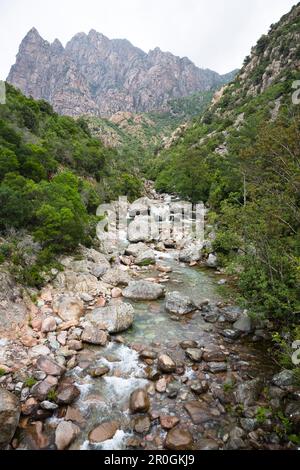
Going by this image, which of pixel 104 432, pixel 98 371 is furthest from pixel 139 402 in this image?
pixel 98 371

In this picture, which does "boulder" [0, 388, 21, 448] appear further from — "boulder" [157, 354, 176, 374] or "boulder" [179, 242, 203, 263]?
"boulder" [179, 242, 203, 263]

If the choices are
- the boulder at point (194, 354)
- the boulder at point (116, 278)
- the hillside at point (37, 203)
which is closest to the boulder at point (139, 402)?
the boulder at point (194, 354)

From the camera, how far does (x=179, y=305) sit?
1416 centimetres

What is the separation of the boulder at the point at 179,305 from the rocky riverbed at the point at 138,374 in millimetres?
52

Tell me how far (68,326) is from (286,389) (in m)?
8.34

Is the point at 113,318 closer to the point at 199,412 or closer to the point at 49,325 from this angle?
the point at 49,325

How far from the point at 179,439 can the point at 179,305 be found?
23.3 ft

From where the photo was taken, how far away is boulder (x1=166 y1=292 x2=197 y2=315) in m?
14.0

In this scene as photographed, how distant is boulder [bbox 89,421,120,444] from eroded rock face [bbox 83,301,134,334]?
434 cm

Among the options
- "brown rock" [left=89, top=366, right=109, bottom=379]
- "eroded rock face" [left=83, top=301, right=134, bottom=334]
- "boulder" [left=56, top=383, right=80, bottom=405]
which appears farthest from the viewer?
"eroded rock face" [left=83, top=301, right=134, bottom=334]

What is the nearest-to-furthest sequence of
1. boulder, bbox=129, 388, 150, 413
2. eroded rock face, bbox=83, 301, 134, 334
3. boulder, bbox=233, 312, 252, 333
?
1. boulder, bbox=129, 388, 150, 413
2. eroded rock face, bbox=83, 301, 134, 334
3. boulder, bbox=233, 312, 252, 333

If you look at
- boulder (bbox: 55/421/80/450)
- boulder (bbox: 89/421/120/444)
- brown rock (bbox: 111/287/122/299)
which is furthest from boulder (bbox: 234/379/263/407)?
brown rock (bbox: 111/287/122/299)

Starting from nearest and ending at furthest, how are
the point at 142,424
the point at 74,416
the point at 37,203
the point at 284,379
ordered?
the point at 142,424 → the point at 74,416 → the point at 284,379 → the point at 37,203

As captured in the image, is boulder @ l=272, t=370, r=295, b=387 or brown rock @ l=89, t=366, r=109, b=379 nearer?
boulder @ l=272, t=370, r=295, b=387
